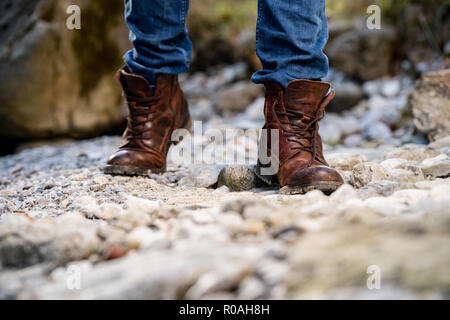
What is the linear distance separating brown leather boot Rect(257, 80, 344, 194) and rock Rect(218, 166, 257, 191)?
170mm

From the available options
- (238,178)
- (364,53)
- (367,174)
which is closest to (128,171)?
(238,178)

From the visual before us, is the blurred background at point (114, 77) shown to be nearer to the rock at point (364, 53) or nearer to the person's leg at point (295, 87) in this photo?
the rock at point (364, 53)

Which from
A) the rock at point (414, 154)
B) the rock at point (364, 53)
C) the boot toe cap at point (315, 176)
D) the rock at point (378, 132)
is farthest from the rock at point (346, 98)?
the boot toe cap at point (315, 176)

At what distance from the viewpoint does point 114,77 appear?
3.78m

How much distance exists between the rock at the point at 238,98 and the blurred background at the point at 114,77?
0.04 feet

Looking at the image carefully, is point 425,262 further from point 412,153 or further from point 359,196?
point 412,153

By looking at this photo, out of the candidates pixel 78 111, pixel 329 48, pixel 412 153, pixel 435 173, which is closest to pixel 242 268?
pixel 435 173

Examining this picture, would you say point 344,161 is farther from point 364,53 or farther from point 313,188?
point 364,53

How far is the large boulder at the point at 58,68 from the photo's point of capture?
341 cm

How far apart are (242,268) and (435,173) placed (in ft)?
4.07

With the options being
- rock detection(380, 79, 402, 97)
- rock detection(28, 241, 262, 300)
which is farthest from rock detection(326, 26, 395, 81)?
rock detection(28, 241, 262, 300)

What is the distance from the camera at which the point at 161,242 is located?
3.17 ft

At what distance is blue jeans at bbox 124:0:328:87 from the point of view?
159 centimetres

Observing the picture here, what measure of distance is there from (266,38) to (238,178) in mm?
617
